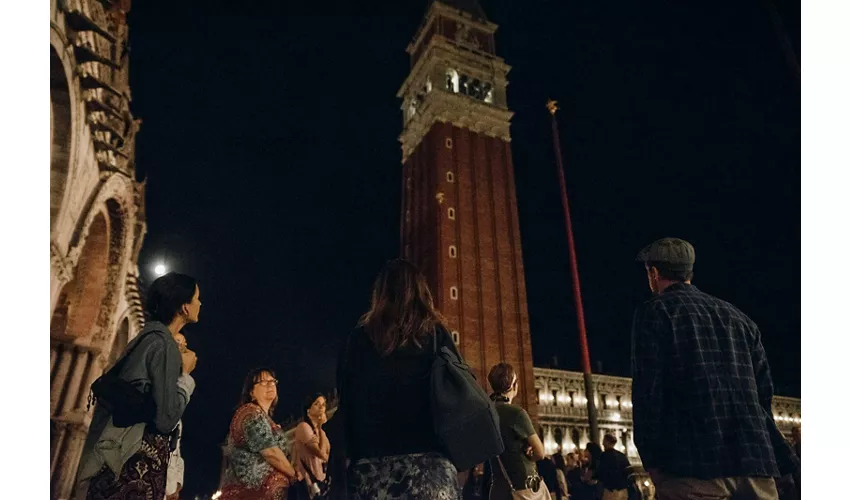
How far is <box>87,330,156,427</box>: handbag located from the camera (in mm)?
2615

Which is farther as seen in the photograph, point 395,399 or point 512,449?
point 512,449

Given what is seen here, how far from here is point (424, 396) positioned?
7.93 feet

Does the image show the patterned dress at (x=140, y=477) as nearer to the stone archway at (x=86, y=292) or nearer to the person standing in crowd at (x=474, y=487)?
the person standing in crowd at (x=474, y=487)

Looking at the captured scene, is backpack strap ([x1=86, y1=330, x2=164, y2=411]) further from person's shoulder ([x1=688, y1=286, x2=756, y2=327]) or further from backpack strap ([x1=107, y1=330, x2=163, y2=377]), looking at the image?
person's shoulder ([x1=688, y1=286, x2=756, y2=327])

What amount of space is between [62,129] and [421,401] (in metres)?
10.0

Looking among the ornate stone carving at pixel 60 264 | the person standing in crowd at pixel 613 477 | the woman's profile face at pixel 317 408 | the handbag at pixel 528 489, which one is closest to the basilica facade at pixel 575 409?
the ornate stone carving at pixel 60 264

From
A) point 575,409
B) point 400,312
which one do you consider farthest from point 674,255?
point 575,409

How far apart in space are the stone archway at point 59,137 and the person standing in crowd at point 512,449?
857cm

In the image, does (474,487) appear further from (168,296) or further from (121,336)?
(121,336)

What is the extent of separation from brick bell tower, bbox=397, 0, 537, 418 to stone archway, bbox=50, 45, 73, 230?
19232mm

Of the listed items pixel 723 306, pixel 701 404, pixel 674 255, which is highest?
pixel 674 255

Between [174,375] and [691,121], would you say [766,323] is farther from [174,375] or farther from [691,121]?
[174,375]

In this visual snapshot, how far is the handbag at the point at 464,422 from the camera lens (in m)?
2.29

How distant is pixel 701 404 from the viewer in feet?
9.32
